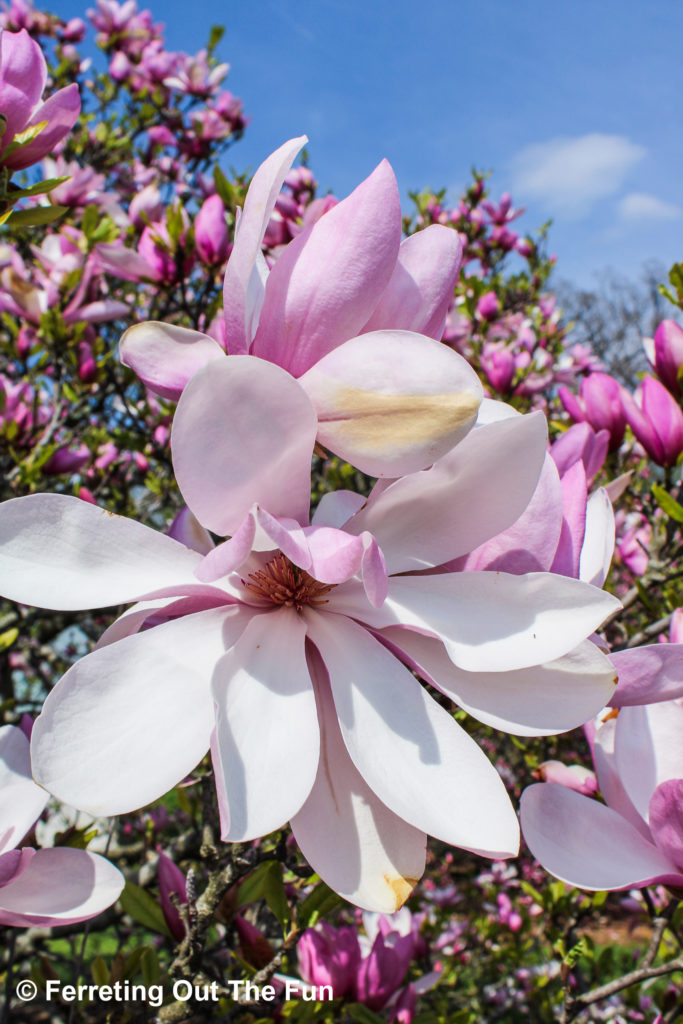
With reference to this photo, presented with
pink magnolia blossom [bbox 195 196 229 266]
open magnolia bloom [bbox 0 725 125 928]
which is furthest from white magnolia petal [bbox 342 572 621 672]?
pink magnolia blossom [bbox 195 196 229 266]

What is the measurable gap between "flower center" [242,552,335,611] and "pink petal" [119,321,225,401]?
183mm

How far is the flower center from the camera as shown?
0.67 meters

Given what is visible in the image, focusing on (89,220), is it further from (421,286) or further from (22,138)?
(421,286)

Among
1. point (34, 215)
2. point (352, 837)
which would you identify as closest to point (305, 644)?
point (352, 837)

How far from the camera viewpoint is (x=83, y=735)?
547 millimetres

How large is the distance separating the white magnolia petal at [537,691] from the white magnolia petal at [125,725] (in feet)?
0.64

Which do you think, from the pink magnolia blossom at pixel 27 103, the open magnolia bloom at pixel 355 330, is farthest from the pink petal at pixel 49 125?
the open magnolia bloom at pixel 355 330

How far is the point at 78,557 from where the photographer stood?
62 cm

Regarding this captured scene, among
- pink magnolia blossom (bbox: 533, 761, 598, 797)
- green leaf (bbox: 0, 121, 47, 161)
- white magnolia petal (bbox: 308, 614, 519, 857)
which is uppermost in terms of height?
green leaf (bbox: 0, 121, 47, 161)

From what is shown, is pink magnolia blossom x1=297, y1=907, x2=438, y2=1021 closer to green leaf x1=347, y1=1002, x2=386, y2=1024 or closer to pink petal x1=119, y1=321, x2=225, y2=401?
green leaf x1=347, y1=1002, x2=386, y2=1024

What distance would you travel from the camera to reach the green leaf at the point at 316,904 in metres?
1.09

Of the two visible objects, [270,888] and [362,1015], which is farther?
[362,1015]

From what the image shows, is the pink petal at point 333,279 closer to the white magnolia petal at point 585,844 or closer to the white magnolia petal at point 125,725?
the white magnolia petal at point 125,725

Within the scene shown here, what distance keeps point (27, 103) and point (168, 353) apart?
1.69 feet
